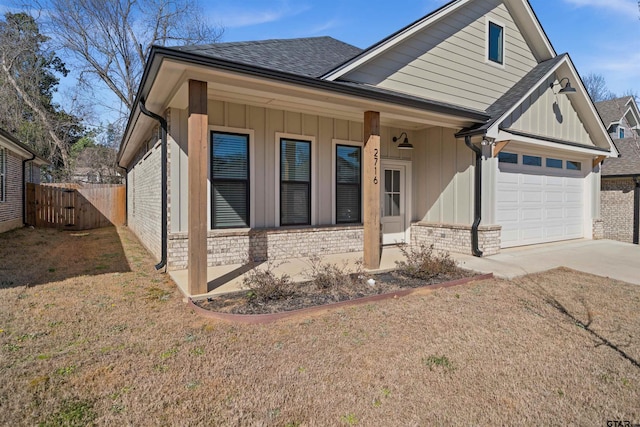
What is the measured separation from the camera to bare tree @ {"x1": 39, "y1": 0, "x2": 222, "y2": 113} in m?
19.9

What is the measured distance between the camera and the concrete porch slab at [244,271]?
5.21 metres

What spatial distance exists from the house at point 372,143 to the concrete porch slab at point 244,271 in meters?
0.24

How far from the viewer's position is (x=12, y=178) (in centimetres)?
1220

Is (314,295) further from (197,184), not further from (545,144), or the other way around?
(545,144)

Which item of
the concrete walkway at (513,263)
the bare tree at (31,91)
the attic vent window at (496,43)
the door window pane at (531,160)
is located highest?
the bare tree at (31,91)

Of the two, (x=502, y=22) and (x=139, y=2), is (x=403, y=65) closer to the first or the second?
(x=502, y=22)

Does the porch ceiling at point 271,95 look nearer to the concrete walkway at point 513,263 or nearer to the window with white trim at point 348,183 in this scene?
the window with white trim at point 348,183

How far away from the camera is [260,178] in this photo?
7152 mm

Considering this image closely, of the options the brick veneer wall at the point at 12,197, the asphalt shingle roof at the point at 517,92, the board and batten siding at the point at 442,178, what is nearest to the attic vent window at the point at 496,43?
the asphalt shingle roof at the point at 517,92

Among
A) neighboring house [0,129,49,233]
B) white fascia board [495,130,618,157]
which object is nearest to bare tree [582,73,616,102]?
white fascia board [495,130,618,157]

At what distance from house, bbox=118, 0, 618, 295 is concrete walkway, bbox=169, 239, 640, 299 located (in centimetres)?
33

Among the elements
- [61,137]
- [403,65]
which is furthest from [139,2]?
[403,65]

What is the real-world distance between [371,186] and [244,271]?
2.72 m

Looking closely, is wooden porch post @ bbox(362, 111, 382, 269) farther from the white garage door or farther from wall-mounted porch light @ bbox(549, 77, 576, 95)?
wall-mounted porch light @ bbox(549, 77, 576, 95)
